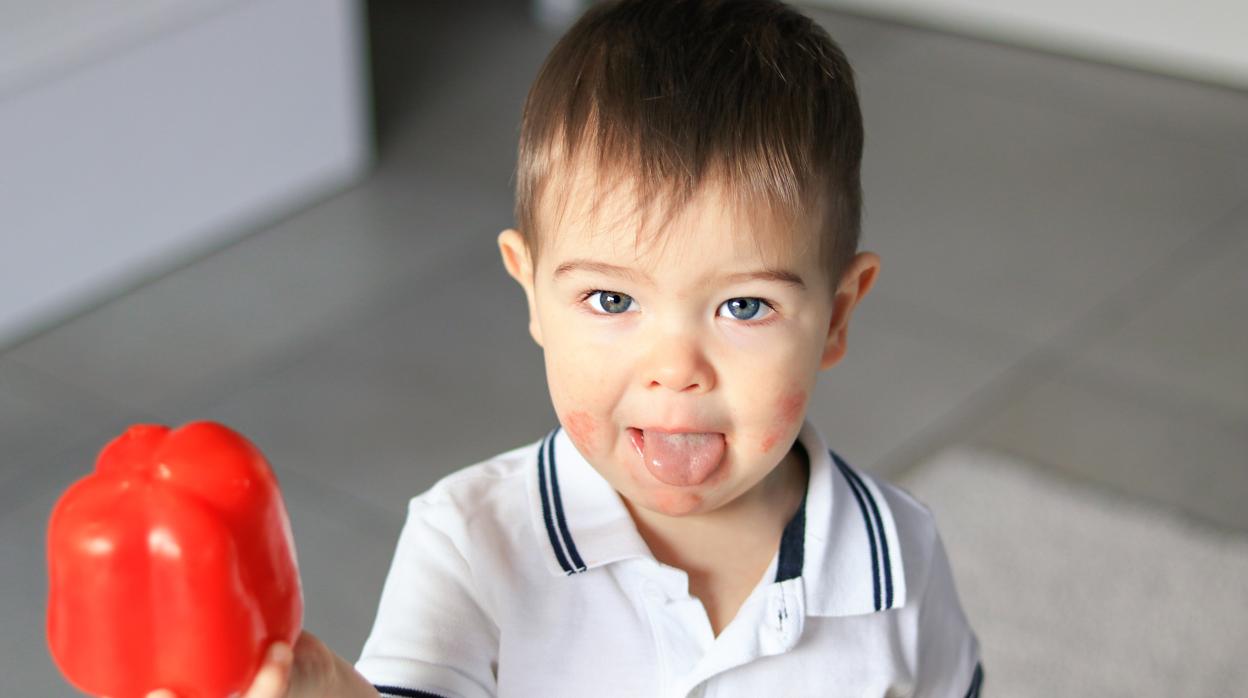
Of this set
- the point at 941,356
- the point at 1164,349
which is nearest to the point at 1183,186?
the point at 1164,349

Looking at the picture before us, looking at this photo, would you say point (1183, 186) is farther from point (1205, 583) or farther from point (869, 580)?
point (869, 580)

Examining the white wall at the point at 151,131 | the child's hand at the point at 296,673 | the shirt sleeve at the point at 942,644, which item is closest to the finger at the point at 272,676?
the child's hand at the point at 296,673

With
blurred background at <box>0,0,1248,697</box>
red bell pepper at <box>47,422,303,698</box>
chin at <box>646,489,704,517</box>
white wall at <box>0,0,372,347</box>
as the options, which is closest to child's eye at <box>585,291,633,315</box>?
chin at <box>646,489,704,517</box>

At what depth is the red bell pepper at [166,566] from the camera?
664mm

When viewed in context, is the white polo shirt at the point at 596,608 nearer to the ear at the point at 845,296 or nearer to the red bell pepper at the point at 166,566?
the ear at the point at 845,296

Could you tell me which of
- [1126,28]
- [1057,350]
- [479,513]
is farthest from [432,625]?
[1126,28]

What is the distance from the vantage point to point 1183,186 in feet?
9.20

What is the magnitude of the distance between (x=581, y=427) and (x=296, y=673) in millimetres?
217

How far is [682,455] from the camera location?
0.85 meters

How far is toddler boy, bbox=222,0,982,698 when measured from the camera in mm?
823

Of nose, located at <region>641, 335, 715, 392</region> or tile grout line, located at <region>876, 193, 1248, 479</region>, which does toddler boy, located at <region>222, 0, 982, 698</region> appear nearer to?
nose, located at <region>641, 335, 715, 392</region>

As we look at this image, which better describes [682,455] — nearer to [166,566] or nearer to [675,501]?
[675,501]

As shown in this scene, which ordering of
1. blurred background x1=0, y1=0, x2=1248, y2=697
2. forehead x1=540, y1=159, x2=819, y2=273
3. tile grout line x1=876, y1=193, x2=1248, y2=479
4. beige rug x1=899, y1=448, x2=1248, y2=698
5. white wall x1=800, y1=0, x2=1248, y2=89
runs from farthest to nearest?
white wall x1=800, y1=0, x2=1248, y2=89 < tile grout line x1=876, y1=193, x2=1248, y2=479 < blurred background x1=0, y1=0, x2=1248, y2=697 < beige rug x1=899, y1=448, x2=1248, y2=698 < forehead x1=540, y1=159, x2=819, y2=273

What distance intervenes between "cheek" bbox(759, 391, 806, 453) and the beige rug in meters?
0.92
